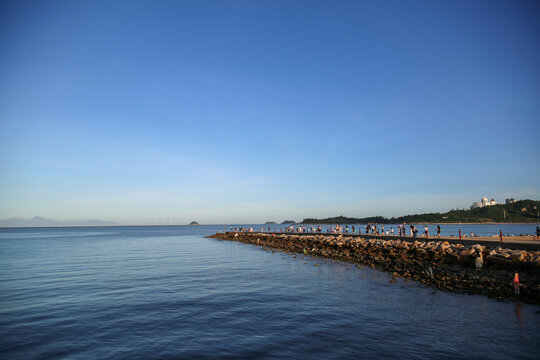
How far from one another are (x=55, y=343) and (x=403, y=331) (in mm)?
13206

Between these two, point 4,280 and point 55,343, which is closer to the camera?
point 55,343

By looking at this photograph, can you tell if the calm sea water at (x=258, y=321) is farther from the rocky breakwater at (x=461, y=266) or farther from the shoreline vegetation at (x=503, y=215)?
the shoreline vegetation at (x=503, y=215)

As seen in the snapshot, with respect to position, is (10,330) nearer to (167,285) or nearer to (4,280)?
(167,285)

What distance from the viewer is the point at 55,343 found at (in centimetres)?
1062

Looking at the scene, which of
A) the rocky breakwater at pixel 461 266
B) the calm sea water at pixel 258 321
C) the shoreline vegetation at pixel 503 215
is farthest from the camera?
the shoreline vegetation at pixel 503 215

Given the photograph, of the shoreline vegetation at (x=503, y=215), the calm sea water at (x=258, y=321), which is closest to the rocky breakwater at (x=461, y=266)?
the calm sea water at (x=258, y=321)

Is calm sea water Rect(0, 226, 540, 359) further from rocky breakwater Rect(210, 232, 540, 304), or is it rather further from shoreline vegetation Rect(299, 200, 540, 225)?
shoreline vegetation Rect(299, 200, 540, 225)

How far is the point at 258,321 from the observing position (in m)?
12.8

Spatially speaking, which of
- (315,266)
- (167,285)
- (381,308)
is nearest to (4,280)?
(167,285)

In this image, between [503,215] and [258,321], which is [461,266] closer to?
[258,321]

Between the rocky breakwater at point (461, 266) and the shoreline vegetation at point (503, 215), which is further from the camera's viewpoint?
the shoreline vegetation at point (503, 215)

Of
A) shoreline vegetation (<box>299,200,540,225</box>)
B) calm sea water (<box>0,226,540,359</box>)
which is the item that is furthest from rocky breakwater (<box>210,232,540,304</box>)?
shoreline vegetation (<box>299,200,540,225</box>)

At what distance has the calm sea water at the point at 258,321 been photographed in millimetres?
9844

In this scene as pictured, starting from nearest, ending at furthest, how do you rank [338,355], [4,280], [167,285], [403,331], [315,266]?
[338,355] → [403,331] → [167,285] → [4,280] → [315,266]
